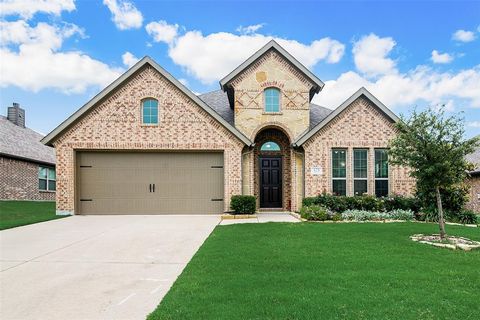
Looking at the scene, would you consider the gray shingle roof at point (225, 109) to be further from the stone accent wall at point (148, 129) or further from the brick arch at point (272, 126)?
the stone accent wall at point (148, 129)

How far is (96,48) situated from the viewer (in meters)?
18.6

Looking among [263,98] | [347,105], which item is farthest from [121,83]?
[347,105]

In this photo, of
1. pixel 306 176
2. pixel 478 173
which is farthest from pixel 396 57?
pixel 306 176

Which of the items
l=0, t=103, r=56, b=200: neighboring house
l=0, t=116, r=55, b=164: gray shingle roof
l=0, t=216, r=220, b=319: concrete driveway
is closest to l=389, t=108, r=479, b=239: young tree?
l=0, t=216, r=220, b=319: concrete driveway

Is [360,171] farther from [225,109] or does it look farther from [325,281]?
[325,281]

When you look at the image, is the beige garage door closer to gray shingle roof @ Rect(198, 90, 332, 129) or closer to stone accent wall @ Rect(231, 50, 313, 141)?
stone accent wall @ Rect(231, 50, 313, 141)

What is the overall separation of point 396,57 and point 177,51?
14.9 metres

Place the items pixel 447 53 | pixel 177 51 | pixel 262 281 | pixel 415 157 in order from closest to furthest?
1. pixel 262 281
2. pixel 415 157
3. pixel 447 53
4. pixel 177 51

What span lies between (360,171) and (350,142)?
139 cm

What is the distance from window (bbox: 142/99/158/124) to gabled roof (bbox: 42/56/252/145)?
1.25 metres

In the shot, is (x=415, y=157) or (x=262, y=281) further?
(x=415, y=157)

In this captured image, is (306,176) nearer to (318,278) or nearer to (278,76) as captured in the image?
(278,76)

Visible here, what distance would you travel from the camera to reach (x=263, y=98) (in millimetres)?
15359

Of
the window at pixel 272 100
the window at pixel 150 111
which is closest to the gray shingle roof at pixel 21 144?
the window at pixel 150 111
